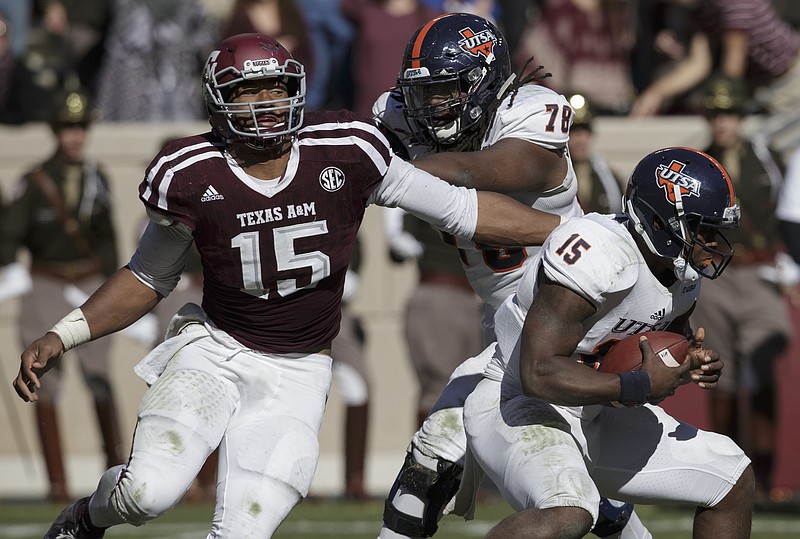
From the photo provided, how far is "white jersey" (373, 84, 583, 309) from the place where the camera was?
5016mm

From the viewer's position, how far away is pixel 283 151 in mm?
4715

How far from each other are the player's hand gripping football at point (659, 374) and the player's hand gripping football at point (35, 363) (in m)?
1.82

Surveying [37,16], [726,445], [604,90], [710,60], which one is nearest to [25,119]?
[37,16]

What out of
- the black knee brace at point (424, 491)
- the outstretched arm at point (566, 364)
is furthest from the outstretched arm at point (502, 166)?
the black knee brace at point (424, 491)

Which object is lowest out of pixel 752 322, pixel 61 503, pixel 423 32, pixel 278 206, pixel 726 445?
pixel 61 503

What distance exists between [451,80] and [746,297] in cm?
376

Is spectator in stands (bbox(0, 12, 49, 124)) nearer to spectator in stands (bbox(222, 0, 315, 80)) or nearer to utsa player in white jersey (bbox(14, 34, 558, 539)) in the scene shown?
spectator in stands (bbox(222, 0, 315, 80))

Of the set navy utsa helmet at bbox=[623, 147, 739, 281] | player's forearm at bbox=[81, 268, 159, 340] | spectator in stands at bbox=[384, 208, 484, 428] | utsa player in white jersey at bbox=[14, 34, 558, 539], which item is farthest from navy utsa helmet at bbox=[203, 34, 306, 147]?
spectator in stands at bbox=[384, 208, 484, 428]

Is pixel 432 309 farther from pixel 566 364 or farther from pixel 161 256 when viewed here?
pixel 566 364

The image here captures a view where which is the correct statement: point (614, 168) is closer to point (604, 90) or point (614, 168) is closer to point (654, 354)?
point (604, 90)

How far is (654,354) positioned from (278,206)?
1.20 metres

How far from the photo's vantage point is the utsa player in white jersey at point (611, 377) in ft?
14.2

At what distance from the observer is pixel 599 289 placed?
430 centimetres

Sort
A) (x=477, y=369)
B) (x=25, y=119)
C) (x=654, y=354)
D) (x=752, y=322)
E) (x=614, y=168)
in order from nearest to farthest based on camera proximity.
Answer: (x=654, y=354), (x=477, y=369), (x=752, y=322), (x=614, y=168), (x=25, y=119)
